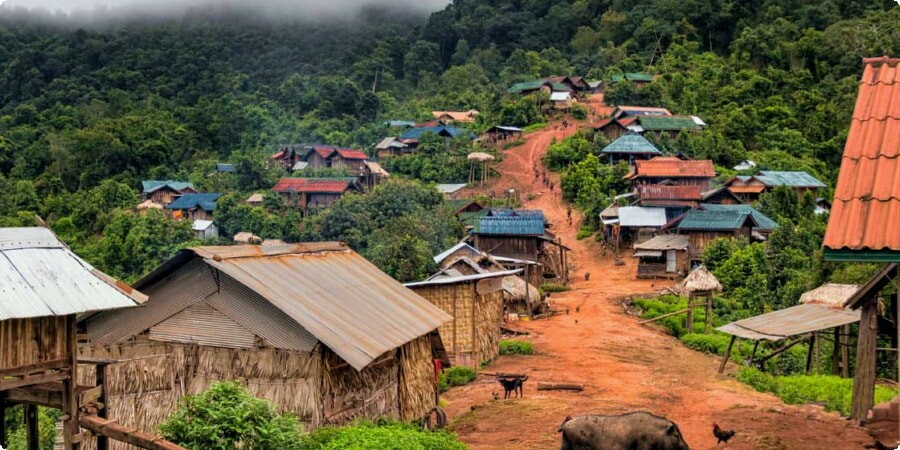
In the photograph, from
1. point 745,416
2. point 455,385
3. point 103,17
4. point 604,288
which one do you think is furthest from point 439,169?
point 103,17

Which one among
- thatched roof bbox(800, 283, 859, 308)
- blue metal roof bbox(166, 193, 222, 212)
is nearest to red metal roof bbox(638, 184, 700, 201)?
thatched roof bbox(800, 283, 859, 308)

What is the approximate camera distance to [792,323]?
15.1 m

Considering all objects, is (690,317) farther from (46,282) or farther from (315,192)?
(315,192)

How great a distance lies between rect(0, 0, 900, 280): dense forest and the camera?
4128 centimetres

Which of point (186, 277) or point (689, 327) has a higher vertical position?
point (186, 277)

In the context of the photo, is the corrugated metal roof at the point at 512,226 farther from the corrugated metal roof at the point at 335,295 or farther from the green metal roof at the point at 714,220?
the corrugated metal roof at the point at 335,295

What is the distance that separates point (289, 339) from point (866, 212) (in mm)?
6916

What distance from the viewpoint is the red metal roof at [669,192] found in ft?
116

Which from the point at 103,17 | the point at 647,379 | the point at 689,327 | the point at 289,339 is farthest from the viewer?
the point at 103,17

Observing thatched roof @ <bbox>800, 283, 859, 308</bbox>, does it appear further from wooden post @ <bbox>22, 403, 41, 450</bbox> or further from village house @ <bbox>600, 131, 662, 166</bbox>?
village house @ <bbox>600, 131, 662, 166</bbox>

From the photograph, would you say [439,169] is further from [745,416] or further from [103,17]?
[103,17]

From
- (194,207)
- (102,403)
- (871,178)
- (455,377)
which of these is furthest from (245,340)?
(194,207)

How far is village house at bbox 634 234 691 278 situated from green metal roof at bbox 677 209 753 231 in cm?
57

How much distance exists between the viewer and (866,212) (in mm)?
4961
